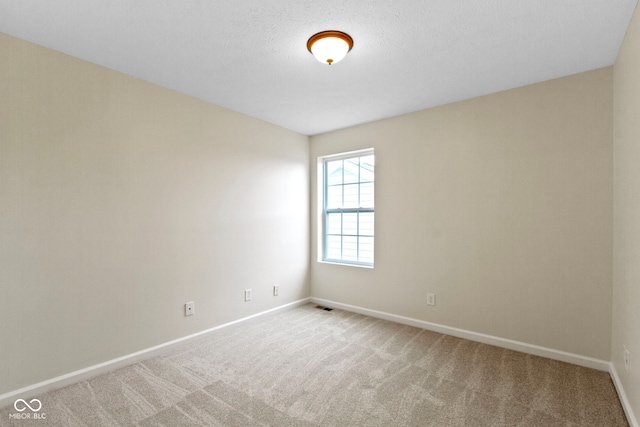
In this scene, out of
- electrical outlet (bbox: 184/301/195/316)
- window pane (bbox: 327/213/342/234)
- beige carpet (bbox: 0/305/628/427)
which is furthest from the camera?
window pane (bbox: 327/213/342/234)

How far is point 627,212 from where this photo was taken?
1998 millimetres

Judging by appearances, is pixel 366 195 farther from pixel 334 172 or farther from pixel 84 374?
pixel 84 374

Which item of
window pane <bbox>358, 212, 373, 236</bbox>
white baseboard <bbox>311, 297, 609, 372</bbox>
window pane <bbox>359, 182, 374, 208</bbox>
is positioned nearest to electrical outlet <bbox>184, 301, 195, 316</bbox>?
white baseboard <bbox>311, 297, 609, 372</bbox>

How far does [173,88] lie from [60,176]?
4.01 ft

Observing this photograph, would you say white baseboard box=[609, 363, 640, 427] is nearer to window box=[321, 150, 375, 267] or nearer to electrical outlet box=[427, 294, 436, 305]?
electrical outlet box=[427, 294, 436, 305]

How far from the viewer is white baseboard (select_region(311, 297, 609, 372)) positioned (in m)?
2.54

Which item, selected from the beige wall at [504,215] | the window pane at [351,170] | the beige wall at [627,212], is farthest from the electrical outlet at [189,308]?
the beige wall at [627,212]

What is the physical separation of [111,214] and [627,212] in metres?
3.69

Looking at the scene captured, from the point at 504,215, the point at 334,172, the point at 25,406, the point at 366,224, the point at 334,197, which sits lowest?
the point at 25,406

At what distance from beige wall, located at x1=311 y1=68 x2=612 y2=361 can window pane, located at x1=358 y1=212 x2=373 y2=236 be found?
0.20 m

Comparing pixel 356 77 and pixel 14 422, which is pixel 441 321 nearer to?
pixel 356 77

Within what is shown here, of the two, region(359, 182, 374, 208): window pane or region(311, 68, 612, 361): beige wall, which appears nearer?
region(311, 68, 612, 361): beige wall

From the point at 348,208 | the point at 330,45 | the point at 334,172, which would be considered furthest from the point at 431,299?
the point at 330,45

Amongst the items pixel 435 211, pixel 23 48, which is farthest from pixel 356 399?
pixel 23 48
